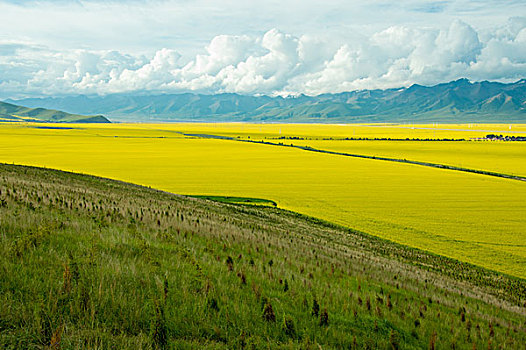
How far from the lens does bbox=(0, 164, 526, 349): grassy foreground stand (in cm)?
547

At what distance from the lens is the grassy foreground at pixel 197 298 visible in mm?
5473

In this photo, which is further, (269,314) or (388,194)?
(388,194)

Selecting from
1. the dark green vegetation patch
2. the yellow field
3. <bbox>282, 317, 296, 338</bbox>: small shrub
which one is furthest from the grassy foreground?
the dark green vegetation patch

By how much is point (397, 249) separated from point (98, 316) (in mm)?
16593

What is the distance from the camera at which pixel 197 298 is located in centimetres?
655

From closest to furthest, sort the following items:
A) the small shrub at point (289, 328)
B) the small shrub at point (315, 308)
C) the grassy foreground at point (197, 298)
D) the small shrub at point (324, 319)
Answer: the grassy foreground at point (197, 298), the small shrub at point (289, 328), the small shrub at point (324, 319), the small shrub at point (315, 308)

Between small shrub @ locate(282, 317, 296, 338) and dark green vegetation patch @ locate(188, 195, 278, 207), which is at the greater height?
small shrub @ locate(282, 317, 296, 338)

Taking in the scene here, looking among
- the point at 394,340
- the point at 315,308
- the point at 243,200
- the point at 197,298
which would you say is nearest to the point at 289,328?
the point at 315,308

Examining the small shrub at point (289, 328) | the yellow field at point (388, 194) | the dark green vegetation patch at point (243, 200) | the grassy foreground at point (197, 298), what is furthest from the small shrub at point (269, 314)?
the dark green vegetation patch at point (243, 200)

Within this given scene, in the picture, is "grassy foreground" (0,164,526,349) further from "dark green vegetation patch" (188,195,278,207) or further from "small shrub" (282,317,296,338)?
"dark green vegetation patch" (188,195,278,207)

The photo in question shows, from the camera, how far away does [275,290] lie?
7.70m

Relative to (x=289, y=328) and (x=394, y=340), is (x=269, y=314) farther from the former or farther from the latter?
(x=394, y=340)

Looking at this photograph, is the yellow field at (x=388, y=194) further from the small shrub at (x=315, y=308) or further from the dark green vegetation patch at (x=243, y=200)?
the small shrub at (x=315, y=308)

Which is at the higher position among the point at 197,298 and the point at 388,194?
the point at 197,298
